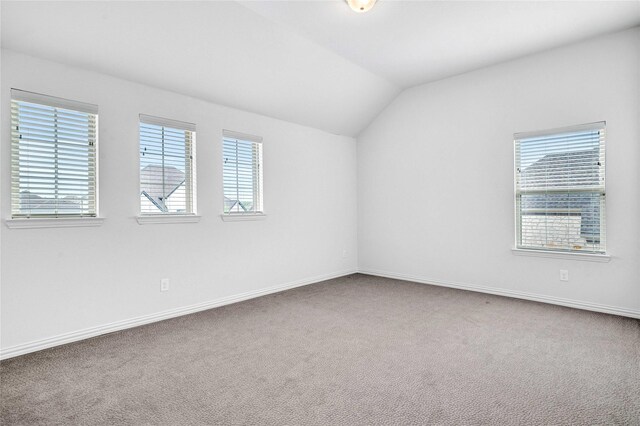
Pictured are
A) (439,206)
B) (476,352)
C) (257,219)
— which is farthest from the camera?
(439,206)

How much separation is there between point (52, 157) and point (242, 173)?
1874 millimetres

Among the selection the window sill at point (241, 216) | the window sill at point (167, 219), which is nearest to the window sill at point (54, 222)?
the window sill at point (167, 219)

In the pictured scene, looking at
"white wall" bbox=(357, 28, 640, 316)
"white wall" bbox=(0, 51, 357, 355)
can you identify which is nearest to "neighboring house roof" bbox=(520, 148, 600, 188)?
"white wall" bbox=(357, 28, 640, 316)

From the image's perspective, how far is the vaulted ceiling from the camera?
2662 mm

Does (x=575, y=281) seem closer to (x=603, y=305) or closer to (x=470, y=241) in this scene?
(x=603, y=305)

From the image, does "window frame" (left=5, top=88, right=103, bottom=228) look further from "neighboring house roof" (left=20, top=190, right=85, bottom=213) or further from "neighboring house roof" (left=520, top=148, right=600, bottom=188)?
"neighboring house roof" (left=520, top=148, right=600, bottom=188)

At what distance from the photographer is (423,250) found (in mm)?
4957

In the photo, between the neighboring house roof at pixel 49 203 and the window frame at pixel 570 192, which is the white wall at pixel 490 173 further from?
the neighboring house roof at pixel 49 203

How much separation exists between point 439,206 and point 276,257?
7.65 ft

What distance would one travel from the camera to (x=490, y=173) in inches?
170

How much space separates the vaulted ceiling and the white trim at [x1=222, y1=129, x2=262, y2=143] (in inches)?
12.5

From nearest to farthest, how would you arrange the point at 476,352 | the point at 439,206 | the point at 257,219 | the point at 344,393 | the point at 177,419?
the point at 177,419, the point at 344,393, the point at 476,352, the point at 257,219, the point at 439,206

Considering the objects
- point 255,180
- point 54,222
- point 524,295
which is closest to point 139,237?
point 54,222

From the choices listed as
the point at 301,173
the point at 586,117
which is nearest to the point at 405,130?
the point at 301,173
